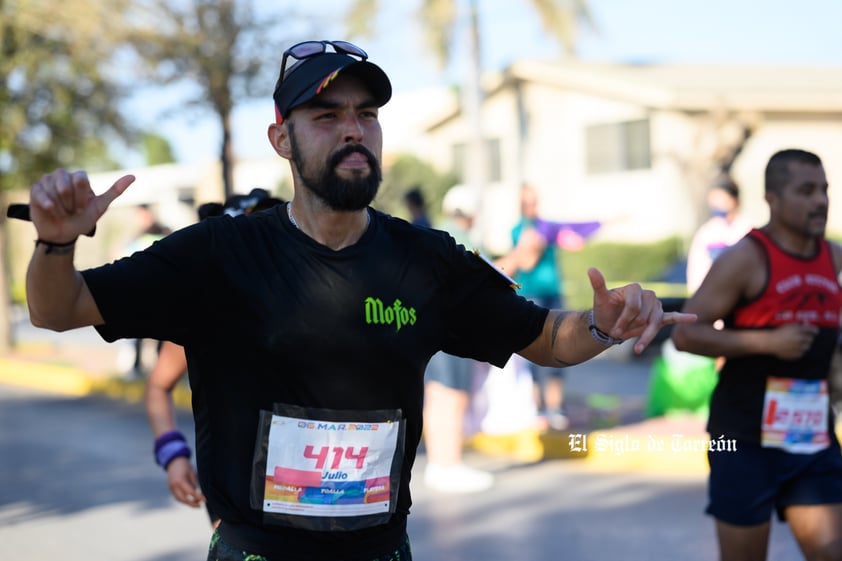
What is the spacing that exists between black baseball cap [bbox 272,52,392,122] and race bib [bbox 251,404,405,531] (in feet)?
2.47

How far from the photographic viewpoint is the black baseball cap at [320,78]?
2752mm

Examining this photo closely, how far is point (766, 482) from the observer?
13.8 ft

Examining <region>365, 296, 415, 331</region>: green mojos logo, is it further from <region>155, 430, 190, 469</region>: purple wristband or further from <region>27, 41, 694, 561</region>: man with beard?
<region>155, 430, 190, 469</region>: purple wristband

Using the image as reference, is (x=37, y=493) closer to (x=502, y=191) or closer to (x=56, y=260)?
(x=56, y=260)

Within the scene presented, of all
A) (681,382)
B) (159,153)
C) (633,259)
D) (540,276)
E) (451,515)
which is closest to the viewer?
(451,515)

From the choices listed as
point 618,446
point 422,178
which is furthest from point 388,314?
point 422,178

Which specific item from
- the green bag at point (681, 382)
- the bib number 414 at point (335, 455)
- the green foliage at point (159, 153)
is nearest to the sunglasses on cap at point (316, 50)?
the bib number 414 at point (335, 455)

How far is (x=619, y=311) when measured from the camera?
273cm

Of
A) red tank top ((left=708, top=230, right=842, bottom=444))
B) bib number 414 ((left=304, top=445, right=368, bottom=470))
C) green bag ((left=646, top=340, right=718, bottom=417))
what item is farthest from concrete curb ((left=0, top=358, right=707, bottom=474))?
bib number 414 ((left=304, top=445, right=368, bottom=470))

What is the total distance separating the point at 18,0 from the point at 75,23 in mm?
1197

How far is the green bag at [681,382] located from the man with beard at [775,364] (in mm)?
4547

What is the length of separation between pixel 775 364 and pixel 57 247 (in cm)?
298

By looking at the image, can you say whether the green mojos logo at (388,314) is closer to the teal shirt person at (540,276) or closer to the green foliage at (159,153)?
the teal shirt person at (540,276)

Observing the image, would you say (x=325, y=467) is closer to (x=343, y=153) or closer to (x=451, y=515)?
(x=343, y=153)
